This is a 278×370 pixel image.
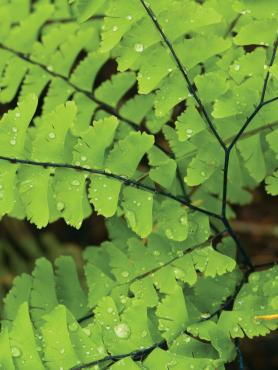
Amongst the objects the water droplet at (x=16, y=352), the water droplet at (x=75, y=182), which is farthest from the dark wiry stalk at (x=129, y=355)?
the water droplet at (x=75, y=182)

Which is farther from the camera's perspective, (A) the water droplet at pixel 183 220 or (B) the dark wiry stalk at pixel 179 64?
(A) the water droplet at pixel 183 220

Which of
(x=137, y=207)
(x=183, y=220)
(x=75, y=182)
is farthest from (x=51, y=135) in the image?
(x=183, y=220)

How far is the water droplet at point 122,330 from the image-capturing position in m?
1.18

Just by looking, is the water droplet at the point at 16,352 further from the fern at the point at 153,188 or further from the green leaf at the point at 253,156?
the green leaf at the point at 253,156

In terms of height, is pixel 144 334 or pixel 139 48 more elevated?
pixel 139 48

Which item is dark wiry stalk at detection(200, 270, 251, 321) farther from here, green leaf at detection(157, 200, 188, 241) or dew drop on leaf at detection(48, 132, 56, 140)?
dew drop on leaf at detection(48, 132, 56, 140)

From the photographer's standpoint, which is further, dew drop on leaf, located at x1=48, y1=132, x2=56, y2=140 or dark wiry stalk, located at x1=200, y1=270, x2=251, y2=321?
dark wiry stalk, located at x1=200, y1=270, x2=251, y2=321

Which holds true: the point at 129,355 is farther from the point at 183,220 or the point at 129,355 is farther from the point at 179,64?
the point at 179,64

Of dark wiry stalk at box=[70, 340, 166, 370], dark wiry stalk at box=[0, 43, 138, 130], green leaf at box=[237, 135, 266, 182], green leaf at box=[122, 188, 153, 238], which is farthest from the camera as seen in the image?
dark wiry stalk at box=[0, 43, 138, 130]

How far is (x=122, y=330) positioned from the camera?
1190 mm

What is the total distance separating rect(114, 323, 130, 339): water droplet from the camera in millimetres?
1182

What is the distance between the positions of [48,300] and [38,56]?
657 millimetres

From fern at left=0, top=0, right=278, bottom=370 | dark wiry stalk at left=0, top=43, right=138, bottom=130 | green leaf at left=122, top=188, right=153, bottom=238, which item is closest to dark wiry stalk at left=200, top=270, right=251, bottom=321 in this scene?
fern at left=0, top=0, right=278, bottom=370

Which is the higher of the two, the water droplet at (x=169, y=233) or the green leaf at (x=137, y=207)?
the green leaf at (x=137, y=207)
